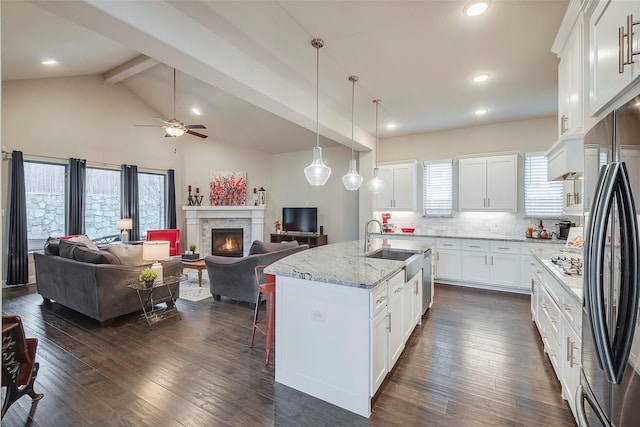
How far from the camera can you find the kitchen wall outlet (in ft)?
7.68

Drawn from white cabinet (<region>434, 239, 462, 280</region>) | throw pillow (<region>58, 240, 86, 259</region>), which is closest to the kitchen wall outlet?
throw pillow (<region>58, 240, 86, 259</region>)

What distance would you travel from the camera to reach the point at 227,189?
838 cm

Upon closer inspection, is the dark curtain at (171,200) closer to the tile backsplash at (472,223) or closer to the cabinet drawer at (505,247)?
the tile backsplash at (472,223)

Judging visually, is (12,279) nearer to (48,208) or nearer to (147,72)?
(48,208)

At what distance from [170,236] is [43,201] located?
2.34m

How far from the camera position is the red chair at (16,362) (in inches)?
80.1

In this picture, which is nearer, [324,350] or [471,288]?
[324,350]

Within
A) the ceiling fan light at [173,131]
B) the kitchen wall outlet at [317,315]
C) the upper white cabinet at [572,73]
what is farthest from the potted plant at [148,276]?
the upper white cabinet at [572,73]

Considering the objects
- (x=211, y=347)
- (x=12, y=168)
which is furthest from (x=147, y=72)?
(x=211, y=347)

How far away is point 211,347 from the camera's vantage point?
3.21 metres

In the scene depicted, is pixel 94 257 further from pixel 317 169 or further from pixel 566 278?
pixel 566 278

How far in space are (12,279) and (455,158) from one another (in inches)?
328

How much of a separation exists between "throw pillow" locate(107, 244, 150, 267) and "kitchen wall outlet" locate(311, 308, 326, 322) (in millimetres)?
2912

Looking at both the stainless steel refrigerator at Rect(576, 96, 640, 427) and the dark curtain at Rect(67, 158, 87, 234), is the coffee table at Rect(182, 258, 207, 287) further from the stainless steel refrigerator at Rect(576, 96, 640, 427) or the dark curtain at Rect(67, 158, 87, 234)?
the stainless steel refrigerator at Rect(576, 96, 640, 427)
